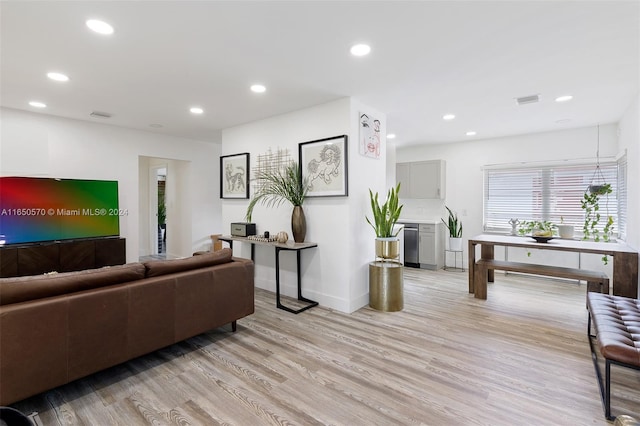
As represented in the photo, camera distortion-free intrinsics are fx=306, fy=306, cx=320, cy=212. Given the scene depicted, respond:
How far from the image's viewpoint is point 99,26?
2115 millimetres

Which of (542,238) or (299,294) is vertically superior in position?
(542,238)

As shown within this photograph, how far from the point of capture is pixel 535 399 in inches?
77.9

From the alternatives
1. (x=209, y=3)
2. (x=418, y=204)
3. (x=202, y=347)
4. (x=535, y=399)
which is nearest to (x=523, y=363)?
(x=535, y=399)

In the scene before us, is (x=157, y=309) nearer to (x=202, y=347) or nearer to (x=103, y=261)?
(x=202, y=347)

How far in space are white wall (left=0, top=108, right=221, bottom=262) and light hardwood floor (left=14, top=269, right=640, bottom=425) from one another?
11.1ft

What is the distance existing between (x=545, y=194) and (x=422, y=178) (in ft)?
6.70

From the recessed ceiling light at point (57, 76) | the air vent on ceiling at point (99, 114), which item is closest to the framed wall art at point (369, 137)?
the recessed ceiling light at point (57, 76)

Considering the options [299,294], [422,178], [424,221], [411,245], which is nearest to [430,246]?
[411,245]

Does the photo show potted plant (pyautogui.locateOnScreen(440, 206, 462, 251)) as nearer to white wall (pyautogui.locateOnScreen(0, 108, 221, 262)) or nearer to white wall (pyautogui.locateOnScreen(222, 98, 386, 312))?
white wall (pyautogui.locateOnScreen(222, 98, 386, 312))

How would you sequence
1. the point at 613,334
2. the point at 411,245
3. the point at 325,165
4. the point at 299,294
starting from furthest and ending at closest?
the point at 411,245 → the point at 299,294 → the point at 325,165 → the point at 613,334

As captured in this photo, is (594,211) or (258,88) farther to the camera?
(594,211)

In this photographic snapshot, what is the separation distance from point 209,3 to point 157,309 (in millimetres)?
2127

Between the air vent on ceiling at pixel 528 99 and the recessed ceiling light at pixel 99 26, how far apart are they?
4.01 m

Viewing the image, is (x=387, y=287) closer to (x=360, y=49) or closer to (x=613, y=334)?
(x=613, y=334)
